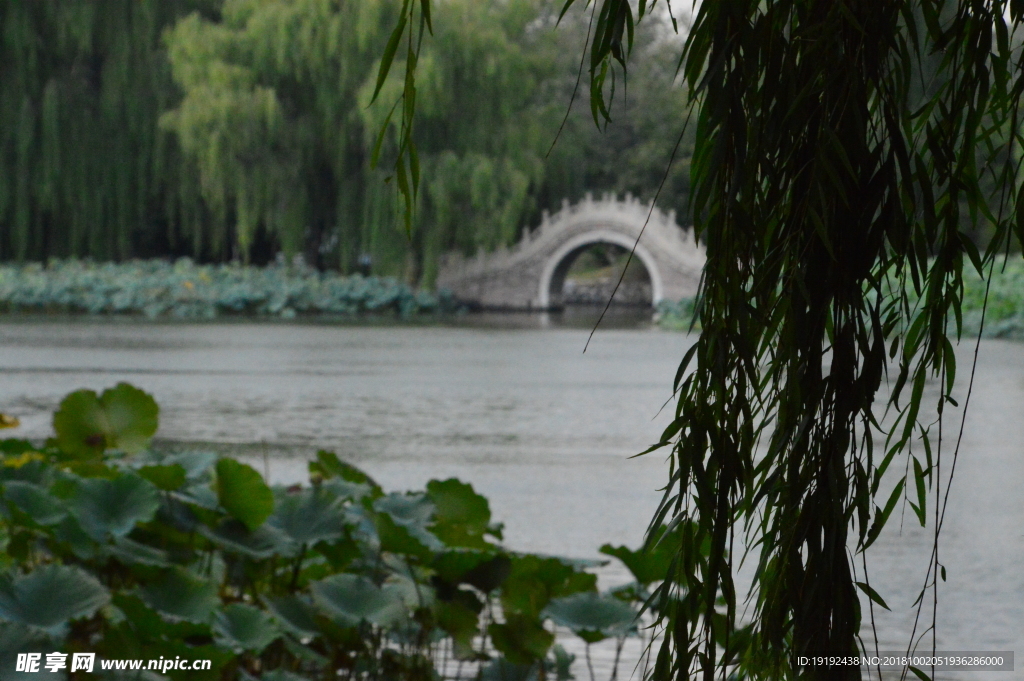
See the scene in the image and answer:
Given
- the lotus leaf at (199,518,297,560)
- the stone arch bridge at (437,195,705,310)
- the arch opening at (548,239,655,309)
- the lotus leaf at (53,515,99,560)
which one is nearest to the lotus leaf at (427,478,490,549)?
the lotus leaf at (199,518,297,560)

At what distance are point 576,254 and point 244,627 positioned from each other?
104 ft

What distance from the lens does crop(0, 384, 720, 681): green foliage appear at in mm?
2527

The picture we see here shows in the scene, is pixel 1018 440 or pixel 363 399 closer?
pixel 1018 440

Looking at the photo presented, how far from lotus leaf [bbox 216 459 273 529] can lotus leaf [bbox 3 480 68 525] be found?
12.7 inches

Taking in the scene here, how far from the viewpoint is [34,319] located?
24469 millimetres

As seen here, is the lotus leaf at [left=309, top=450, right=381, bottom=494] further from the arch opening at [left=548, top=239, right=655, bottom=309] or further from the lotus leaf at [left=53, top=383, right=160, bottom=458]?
the arch opening at [left=548, top=239, right=655, bottom=309]

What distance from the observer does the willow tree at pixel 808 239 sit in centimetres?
115

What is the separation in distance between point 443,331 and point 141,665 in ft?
66.9

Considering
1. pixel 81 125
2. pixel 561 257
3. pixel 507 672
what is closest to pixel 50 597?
pixel 507 672

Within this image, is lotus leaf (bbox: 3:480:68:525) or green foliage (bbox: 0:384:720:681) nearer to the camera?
green foliage (bbox: 0:384:720:681)

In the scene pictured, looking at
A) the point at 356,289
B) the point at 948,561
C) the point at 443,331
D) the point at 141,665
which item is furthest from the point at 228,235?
the point at 141,665

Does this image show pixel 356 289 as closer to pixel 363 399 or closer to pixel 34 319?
pixel 34 319

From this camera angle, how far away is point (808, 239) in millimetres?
1161

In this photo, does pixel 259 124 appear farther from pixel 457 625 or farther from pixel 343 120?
pixel 457 625
